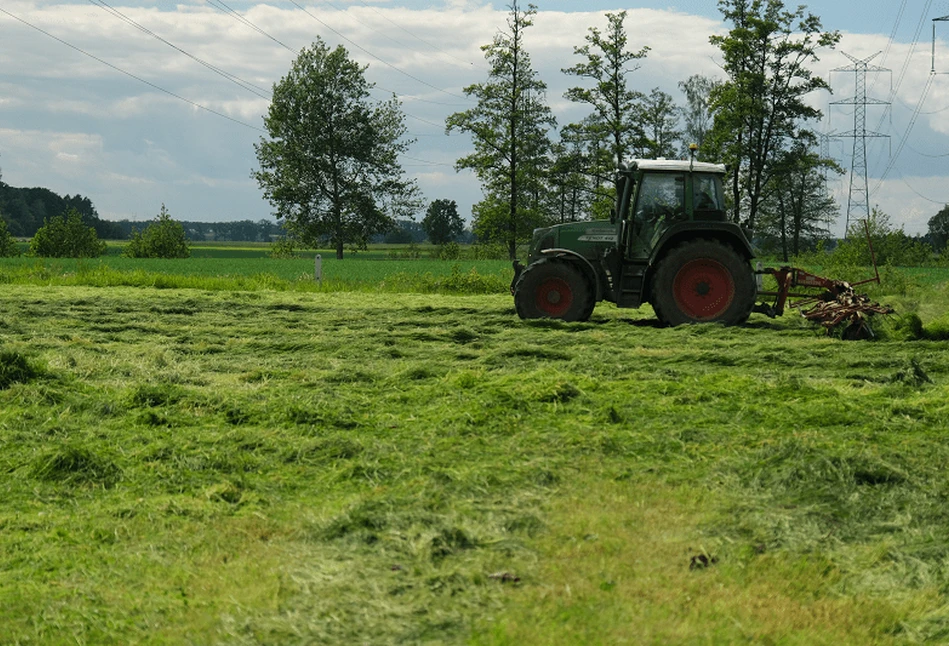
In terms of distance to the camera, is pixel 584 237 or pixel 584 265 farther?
pixel 584 237

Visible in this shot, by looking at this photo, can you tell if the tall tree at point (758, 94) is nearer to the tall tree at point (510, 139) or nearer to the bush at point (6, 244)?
the tall tree at point (510, 139)

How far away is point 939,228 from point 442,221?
42.1 meters

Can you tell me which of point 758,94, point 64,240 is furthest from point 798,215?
point 64,240

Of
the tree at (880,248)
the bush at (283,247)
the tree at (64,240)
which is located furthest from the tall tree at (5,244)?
the tree at (880,248)

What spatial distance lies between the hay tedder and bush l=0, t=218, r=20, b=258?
133 ft

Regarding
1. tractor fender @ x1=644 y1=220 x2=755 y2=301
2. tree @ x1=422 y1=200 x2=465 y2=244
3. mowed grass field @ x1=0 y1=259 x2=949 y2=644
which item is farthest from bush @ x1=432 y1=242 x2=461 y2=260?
mowed grass field @ x1=0 y1=259 x2=949 y2=644

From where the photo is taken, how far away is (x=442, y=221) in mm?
87000

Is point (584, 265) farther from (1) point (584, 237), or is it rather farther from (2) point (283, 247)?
(2) point (283, 247)

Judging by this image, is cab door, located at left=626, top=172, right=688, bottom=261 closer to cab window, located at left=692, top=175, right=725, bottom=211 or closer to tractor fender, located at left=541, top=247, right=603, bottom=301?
cab window, located at left=692, top=175, right=725, bottom=211

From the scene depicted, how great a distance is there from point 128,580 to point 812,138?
4169 centimetres

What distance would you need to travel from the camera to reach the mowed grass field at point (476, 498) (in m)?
3.61

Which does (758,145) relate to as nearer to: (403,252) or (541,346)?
(403,252)

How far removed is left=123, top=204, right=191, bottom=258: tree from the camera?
47844mm

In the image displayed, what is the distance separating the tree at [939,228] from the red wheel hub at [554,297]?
76349mm
